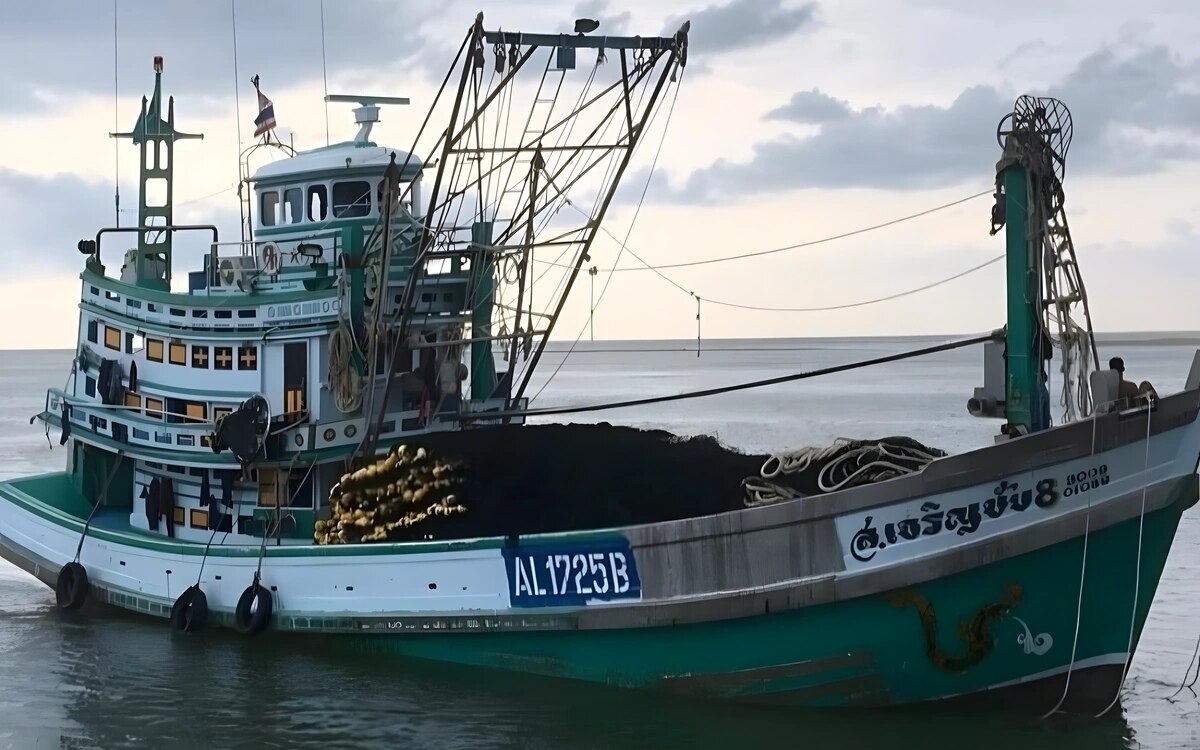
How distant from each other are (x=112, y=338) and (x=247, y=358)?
101 inches

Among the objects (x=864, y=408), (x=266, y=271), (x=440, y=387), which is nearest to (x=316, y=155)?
(x=266, y=271)

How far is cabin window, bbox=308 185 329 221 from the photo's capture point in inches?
718

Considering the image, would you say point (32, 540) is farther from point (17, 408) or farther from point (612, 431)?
point (17, 408)

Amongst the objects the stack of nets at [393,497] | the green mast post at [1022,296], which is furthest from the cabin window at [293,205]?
the green mast post at [1022,296]

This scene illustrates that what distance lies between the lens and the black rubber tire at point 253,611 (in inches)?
630

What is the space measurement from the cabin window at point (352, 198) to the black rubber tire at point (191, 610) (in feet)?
15.6

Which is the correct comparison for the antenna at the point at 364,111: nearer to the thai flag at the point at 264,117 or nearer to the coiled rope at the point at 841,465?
the thai flag at the point at 264,117

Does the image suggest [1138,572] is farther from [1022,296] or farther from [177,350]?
[177,350]

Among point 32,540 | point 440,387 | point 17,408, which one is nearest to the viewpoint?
point 440,387

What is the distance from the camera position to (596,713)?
1360 cm

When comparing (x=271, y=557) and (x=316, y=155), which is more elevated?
(x=316, y=155)

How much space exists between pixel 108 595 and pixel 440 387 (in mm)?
4886

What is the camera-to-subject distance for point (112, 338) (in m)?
18.9

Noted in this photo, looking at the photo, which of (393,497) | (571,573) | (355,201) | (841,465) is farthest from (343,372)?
(841,465)
